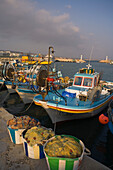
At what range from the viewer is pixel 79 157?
3031mm

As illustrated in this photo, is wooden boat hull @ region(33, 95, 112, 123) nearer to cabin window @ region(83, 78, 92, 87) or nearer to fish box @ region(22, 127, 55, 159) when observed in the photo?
cabin window @ region(83, 78, 92, 87)

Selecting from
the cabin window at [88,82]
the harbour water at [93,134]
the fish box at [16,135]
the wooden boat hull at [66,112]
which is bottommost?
the harbour water at [93,134]

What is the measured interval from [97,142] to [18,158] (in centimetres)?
665

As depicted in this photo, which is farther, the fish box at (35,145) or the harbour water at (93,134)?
the harbour water at (93,134)

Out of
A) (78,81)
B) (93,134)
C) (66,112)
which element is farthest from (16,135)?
(78,81)

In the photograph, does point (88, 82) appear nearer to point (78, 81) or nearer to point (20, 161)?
point (78, 81)

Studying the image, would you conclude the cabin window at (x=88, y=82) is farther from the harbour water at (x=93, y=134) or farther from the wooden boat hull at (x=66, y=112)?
the harbour water at (x=93, y=134)

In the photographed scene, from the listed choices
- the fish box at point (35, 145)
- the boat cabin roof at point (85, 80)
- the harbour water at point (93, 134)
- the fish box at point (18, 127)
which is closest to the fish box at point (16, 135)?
the fish box at point (18, 127)

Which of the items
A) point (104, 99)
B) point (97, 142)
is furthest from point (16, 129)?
point (104, 99)

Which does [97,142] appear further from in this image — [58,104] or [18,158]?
[18,158]

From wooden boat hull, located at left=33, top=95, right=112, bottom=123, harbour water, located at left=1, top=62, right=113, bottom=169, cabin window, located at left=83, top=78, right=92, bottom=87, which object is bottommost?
harbour water, located at left=1, top=62, right=113, bottom=169

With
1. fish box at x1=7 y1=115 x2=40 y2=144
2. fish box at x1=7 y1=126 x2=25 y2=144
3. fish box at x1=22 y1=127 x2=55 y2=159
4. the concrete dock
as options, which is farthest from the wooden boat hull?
fish box at x1=22 y1=127 x2=55 y2=159

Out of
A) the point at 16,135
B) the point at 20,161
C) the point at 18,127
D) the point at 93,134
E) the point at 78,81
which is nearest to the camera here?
the point at 20,161

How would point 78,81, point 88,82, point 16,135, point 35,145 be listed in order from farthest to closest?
point 78,81 < point 88,82 < point 16,135 < point 35,145
